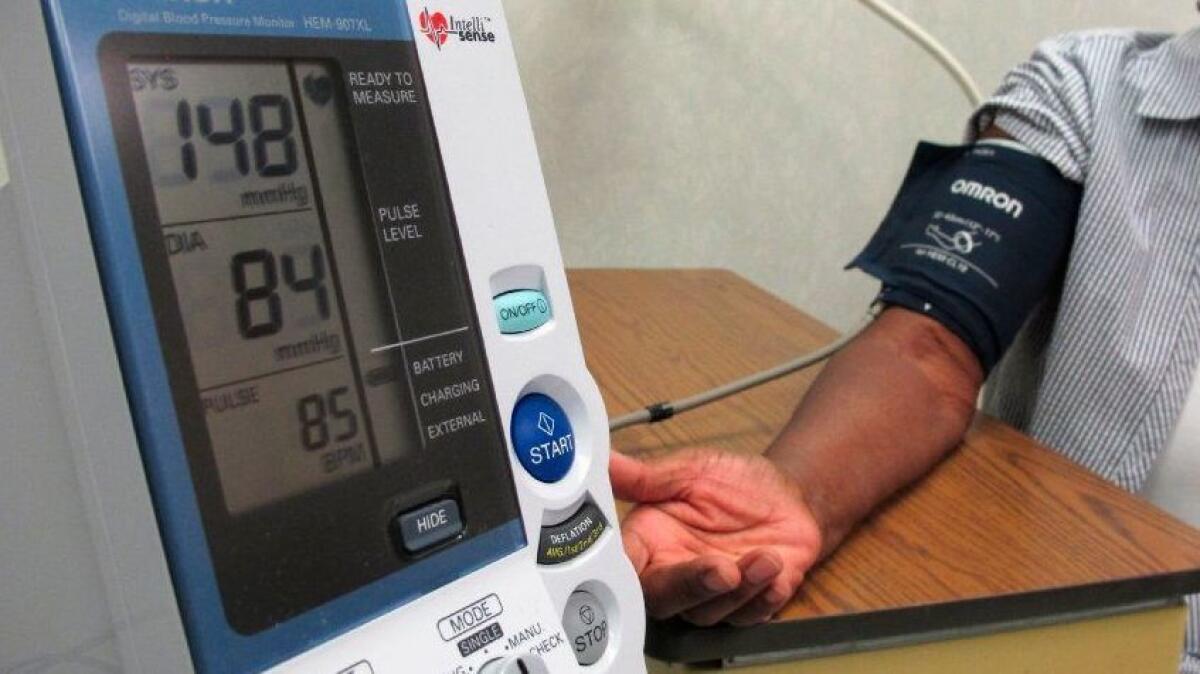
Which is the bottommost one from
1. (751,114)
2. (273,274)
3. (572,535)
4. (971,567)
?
(971,567)

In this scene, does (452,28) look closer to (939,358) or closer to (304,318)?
(304,318)

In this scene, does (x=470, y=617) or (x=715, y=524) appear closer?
(x=470, y=617)

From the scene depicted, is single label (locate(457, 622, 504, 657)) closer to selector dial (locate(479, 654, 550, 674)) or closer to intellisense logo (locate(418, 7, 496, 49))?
selector dial (locate(479, 654, 550, 674))

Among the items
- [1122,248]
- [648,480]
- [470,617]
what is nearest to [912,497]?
[648,480]

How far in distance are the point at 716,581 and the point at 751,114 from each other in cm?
99

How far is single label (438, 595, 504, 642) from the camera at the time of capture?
0.33 metres

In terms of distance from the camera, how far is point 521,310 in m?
0.37

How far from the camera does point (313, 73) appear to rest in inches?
12.6

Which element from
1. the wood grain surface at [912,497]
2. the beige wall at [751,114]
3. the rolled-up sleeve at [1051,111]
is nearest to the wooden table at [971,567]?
the wood grain surface at [912,497]

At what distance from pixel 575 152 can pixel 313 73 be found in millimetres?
968

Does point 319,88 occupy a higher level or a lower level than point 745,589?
higher

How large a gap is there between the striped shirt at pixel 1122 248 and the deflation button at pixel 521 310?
70 centimetres

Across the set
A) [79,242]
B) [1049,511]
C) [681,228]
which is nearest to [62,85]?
[79,242]

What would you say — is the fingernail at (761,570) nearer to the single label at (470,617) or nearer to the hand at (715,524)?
the hand at (715,524)
